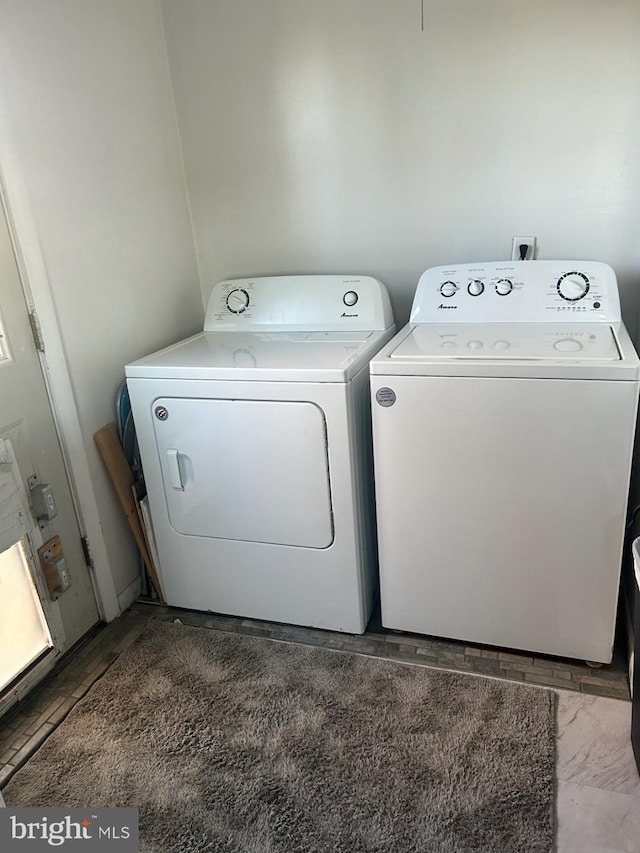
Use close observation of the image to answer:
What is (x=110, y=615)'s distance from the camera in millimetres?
2102

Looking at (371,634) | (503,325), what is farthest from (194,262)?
(371,634)

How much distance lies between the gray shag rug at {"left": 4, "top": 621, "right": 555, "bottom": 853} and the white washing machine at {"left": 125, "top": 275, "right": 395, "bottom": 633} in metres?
A: 0.22

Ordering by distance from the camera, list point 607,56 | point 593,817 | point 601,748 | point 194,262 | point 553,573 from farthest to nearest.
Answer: point 194,262
point 607,56
point 553,573
point 601,748
point 593,817

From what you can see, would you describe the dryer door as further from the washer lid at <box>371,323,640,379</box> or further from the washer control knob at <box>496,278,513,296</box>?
the washer control knob at <box>496,278,513,296</box>

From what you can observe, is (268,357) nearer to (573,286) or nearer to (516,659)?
(573,286)

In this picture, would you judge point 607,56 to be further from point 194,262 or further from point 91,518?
point 91,518

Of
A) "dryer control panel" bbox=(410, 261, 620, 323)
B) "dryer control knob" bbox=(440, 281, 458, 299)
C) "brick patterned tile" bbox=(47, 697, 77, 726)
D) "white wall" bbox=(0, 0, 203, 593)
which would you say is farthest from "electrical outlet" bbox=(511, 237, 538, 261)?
"brick patterned tile" bbox=(47, 697, 77, 726)

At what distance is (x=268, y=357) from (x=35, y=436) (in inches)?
28.1

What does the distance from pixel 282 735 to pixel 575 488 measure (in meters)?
0.99

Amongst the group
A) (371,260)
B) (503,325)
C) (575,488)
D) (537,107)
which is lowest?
(575,488)

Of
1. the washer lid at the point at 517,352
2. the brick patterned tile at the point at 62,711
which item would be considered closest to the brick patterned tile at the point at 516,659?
the washer lid at the point at 517,352

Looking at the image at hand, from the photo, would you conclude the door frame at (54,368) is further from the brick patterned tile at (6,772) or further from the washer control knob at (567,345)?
the washer control knob at (567,345)

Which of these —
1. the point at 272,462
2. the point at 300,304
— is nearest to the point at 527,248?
the point at 300,304

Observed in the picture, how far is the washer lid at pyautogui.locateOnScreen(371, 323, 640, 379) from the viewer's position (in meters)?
1.49
